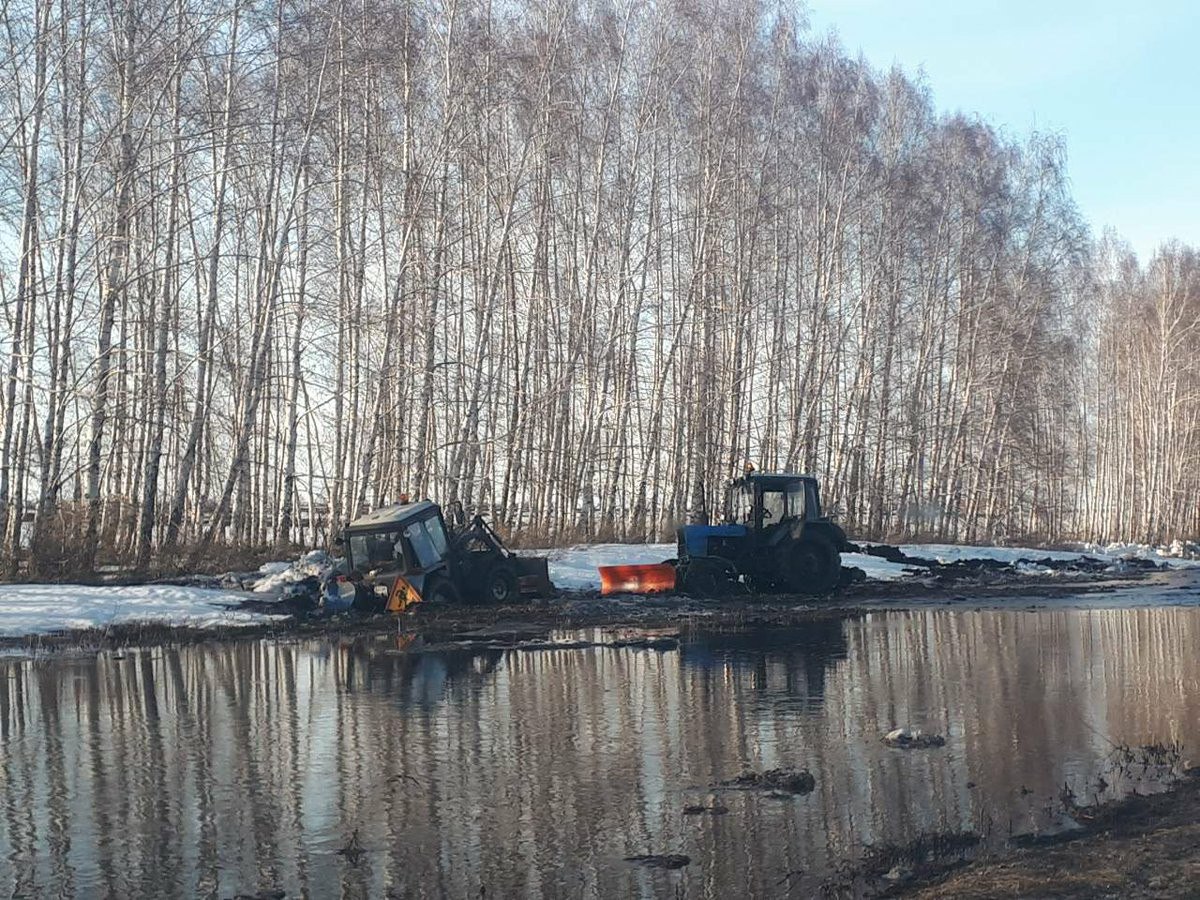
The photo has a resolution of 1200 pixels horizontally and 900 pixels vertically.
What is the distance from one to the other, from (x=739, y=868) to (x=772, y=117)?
3761 cm

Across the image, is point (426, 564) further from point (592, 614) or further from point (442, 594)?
point (592, 614)

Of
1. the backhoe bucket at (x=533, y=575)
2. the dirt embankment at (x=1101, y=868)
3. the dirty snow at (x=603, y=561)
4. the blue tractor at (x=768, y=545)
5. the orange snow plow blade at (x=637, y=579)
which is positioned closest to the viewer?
the dirt embankment at (x=1101, y=868)

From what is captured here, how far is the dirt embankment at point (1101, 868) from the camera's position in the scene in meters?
5.84

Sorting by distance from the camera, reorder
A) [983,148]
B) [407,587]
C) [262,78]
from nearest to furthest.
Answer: [407,587], [262,78], [983,148]

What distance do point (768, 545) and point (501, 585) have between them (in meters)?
5.85

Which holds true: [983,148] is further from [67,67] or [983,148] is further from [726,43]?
[67,67]

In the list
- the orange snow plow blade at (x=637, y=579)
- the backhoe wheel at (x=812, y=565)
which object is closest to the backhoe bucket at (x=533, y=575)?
the orange snow plow blade at (x=637, y=579)

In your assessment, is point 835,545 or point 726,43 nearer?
point 835,545

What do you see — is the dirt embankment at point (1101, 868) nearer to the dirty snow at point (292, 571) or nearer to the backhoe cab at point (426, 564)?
the backhoe cab at point (426, 564)

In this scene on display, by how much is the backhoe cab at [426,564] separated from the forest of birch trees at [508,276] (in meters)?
3.90

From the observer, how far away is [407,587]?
881 inches

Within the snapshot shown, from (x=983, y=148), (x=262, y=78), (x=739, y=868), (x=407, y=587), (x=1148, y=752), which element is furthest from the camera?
(x=983, y=148)

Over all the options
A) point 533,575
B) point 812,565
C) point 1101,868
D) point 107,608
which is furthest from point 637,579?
point 1101,868

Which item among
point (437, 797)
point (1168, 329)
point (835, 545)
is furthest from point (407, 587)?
point (1168, 329)
